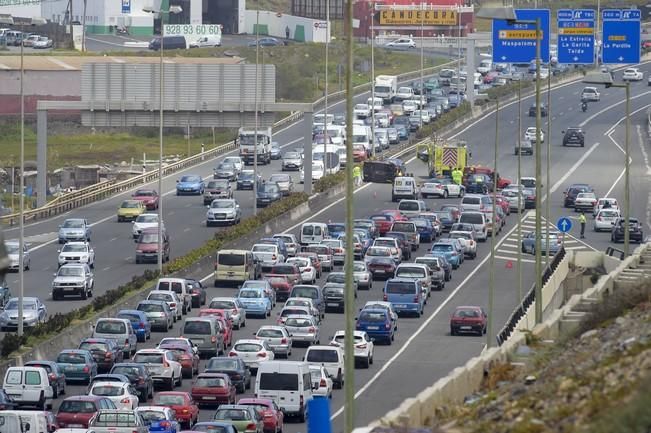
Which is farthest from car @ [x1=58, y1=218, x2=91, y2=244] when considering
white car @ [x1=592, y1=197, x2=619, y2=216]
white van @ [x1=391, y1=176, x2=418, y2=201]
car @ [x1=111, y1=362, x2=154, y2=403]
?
car @ [x1=111, y1=362, x2=154, y2=403]

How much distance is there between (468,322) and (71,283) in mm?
12606

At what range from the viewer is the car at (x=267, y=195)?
286 feet

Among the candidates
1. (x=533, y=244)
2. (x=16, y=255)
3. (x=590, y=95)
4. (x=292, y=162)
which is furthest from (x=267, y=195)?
(x=590, y=95)

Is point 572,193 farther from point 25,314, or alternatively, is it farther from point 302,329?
point 25,314

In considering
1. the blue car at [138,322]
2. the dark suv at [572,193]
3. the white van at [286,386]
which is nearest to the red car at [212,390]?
the white van at [286,386]

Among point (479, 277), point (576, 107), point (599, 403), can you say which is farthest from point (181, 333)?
point (576, 107)

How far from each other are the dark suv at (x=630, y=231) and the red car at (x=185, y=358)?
2971cm

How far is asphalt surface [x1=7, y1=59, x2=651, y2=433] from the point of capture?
49.8 m

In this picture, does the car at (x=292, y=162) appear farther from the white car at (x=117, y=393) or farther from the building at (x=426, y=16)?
the white car at (x=117, y=393)

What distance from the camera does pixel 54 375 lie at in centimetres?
4509

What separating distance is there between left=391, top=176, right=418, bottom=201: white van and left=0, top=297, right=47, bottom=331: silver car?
119 feet

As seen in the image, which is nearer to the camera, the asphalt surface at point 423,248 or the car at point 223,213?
the asphalt surface at point 423,248

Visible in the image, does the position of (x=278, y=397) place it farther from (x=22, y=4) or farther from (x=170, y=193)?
(x=22, y=4)

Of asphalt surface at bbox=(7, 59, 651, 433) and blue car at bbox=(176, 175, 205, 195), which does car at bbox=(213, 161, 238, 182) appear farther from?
blue car at bbox=(176, 175, 205, 195)
